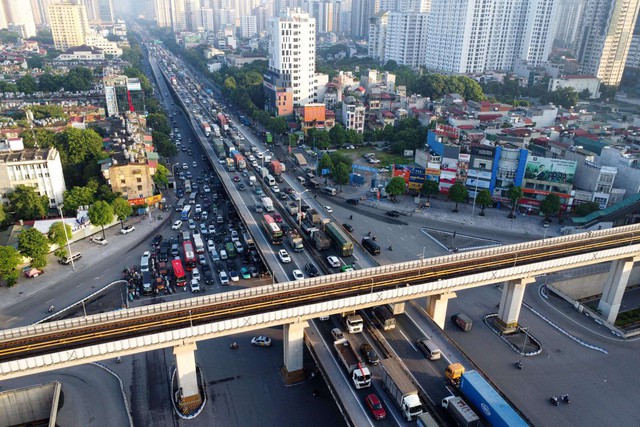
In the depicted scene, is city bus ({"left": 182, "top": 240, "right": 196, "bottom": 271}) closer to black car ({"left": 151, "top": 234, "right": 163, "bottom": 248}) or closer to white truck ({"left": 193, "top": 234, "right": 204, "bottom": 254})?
white truck ({"left": 193, "top": 234, "right": 204, "bottom": 254})

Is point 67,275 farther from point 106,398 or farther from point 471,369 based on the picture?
point 471,369

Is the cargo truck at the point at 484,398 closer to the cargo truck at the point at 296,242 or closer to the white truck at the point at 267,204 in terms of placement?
the cargo truck at the point at 296,242

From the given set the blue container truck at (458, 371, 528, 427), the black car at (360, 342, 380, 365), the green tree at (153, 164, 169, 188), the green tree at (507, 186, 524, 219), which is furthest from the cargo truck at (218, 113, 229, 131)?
the blue container truck at (458, 371, 528, 427)

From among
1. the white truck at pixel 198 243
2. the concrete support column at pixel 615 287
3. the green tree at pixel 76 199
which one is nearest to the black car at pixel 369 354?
the concrete support column at pixel 615 287

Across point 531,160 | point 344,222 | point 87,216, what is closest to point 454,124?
point 531,160

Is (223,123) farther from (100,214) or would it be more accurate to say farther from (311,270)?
(311,270)

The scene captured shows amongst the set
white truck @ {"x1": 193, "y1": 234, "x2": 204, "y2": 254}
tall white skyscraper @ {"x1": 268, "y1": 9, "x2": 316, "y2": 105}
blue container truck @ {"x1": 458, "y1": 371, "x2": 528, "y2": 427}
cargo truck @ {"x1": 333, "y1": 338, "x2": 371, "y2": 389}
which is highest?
tall white skyscraper @ {"x1": 268, "y1": 9, "x2": 316, "y2": 105}

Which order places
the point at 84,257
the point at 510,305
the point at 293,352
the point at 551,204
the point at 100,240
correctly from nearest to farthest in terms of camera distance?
the point at 293,352, the point at 510,305, the point at 84,257, the point at 100,240, the point at 551,204

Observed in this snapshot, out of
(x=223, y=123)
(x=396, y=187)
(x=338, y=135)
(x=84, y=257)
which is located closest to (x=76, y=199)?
(x=84, y=257)
